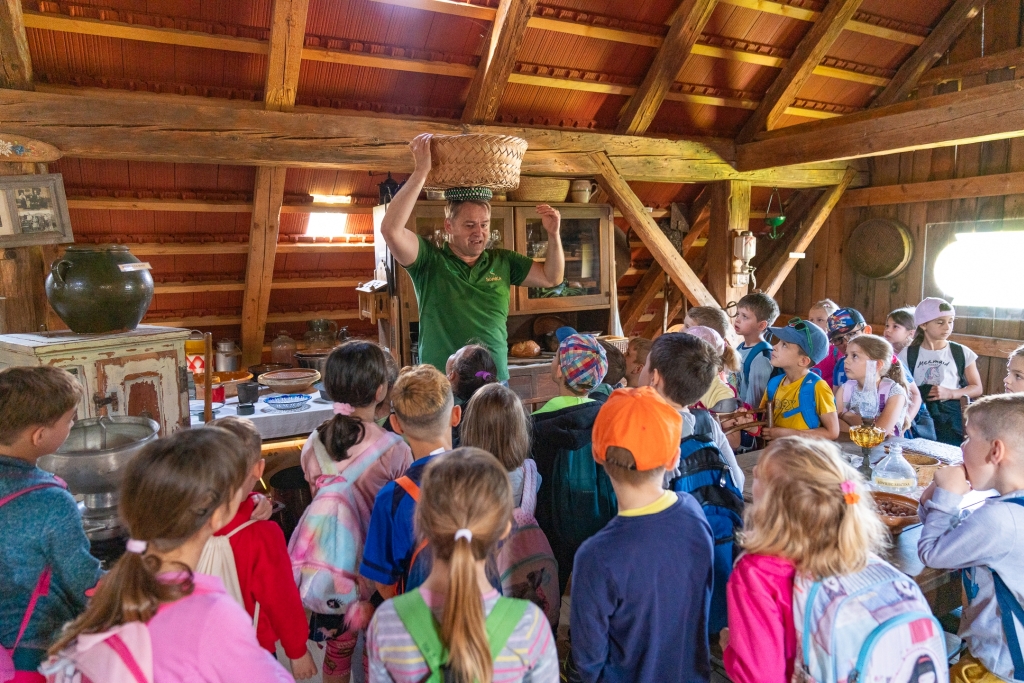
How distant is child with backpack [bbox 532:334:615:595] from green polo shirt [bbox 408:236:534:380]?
629 mm

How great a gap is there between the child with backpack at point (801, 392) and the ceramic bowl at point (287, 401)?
7.67 feet

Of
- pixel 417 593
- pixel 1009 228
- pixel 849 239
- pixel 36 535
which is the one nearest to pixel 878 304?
pixel 849 239

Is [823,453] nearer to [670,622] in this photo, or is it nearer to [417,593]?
[670,622]

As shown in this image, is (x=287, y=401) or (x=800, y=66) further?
(x=800, y=66)

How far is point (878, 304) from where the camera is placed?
6020 millimetres

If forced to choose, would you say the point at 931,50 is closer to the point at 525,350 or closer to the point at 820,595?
the point at 525,350

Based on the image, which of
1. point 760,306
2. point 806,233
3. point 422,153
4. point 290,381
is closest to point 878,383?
point 760,306

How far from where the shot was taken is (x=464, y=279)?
253cm

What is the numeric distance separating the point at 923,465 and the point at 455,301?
5.84ft

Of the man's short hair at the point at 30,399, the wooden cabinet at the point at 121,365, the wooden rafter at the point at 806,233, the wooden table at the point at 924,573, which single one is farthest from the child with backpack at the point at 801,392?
the wooden rafter at the point at 806,233

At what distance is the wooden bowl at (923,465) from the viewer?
212cm

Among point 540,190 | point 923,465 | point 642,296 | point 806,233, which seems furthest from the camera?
point 642,296

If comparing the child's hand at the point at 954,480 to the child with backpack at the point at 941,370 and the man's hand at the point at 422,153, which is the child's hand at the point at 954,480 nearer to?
the man's hand at the point at 422,153

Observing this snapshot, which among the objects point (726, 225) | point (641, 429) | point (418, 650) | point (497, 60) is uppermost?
point (497, 60)
